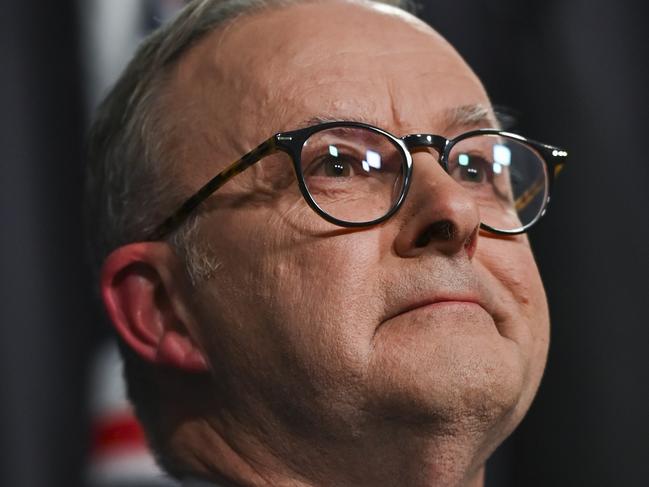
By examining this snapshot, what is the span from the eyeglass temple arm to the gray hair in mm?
14

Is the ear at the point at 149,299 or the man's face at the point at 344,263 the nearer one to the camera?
the man's face at the point at 344,263

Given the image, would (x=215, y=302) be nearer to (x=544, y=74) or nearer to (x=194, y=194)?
(x=194, y=194)

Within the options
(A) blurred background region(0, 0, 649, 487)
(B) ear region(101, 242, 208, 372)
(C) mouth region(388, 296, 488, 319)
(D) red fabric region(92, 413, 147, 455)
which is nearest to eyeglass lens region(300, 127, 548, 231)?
(C) mouth region(388, 296, 488, 319)

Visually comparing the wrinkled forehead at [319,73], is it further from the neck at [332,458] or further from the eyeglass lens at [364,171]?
the neck at [332,458]

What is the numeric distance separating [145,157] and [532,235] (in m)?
0.90

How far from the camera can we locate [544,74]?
1.97 m

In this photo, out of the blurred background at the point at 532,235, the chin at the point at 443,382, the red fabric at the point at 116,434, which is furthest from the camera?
the red fabric at the point at 116,434

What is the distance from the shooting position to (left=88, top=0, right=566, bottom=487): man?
1.07 metres

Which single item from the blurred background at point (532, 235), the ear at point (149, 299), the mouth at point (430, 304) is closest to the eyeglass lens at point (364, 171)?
the mouth at point (430, 304)

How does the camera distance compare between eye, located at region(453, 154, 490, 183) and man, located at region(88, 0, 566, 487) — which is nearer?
man, located at region(88, 0, 566, 487)

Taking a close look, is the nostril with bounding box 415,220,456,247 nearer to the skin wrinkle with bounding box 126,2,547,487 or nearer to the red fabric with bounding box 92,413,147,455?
the skin wrinkle with bounding box 126,2,547,487

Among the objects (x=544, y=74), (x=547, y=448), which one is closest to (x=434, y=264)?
(x=547, y=448)

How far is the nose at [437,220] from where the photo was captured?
1.08 m

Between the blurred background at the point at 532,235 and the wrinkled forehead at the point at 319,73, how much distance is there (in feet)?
1.97
